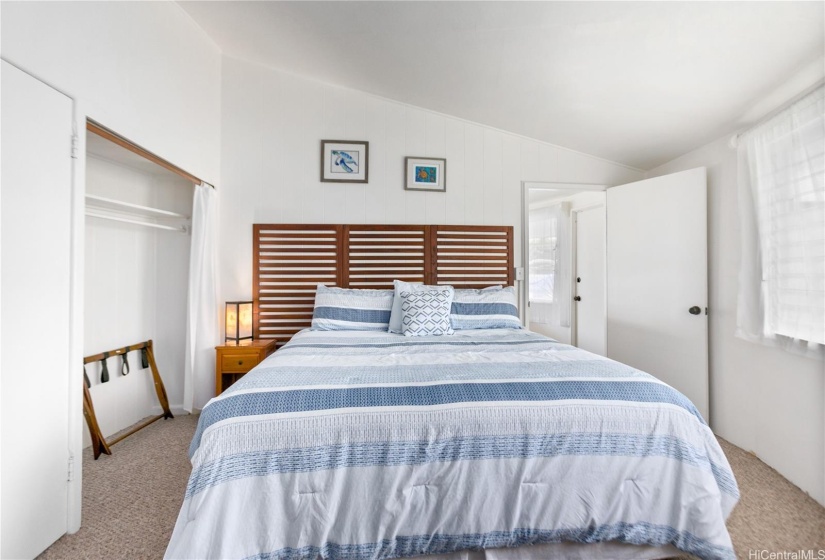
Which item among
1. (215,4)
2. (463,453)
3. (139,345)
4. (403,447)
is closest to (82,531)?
(139,345)

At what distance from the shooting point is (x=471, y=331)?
8.13ft

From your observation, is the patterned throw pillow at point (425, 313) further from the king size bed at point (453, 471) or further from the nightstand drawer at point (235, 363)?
the nightstand drawer at point (235, 363)

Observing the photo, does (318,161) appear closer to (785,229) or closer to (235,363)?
(235,363)

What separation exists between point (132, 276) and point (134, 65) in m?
1.44

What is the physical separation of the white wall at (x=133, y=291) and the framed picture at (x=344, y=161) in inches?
45.4

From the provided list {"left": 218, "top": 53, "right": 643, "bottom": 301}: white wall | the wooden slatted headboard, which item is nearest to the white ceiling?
{"left": 218, "top": 53, "right": 643, "bottom": 301}: white wall

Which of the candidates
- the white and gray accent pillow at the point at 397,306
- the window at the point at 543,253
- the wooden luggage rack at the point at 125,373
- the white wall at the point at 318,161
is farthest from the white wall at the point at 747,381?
the wooden luggage rack at the point at 125,373

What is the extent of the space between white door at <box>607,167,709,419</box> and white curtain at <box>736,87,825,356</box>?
362 mm

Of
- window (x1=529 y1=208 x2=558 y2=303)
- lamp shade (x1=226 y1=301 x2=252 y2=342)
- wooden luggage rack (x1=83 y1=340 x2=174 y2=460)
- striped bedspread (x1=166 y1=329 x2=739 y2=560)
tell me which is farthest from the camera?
window (x1=529 y1=208 x2=558 y2=303)

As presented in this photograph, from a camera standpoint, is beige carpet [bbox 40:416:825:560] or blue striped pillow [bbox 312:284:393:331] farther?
blue striped pillow [bbox 312:284:393:331]

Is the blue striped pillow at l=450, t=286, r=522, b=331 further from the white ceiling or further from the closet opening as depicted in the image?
the closet opening

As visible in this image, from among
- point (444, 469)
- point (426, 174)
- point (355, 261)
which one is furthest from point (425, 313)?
point (426, 174)

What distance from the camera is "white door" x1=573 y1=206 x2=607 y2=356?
12.3 ft

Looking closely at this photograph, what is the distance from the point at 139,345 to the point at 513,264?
123 inches
